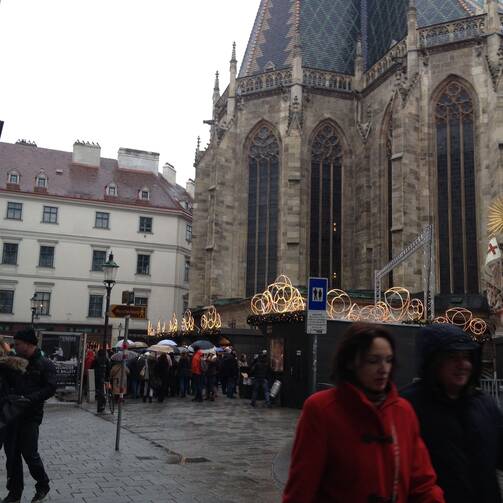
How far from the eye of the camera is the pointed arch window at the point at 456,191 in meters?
27.8

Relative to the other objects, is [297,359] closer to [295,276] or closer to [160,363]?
[160,363]

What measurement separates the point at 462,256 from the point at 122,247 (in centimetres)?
2644

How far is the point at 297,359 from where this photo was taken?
17.4m

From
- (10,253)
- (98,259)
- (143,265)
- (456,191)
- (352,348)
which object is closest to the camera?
(352,348)

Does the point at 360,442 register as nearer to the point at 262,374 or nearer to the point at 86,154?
the point at 262,374

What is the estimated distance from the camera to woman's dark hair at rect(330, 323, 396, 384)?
2590 millimetres

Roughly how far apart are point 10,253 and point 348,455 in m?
44.2

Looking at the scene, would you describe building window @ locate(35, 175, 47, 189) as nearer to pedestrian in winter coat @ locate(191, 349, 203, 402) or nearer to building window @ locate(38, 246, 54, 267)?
building window @ locate(38, 246, 54, 267)

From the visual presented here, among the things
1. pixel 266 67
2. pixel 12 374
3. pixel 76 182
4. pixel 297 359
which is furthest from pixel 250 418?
pixel 76 182

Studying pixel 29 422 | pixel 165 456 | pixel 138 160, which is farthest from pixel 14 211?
pixel 29 422

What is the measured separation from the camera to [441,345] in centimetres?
299

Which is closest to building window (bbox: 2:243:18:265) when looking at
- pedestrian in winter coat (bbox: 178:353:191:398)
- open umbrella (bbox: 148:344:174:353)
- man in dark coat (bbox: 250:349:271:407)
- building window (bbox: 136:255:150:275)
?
building window (bbox: 136:255:150:275)

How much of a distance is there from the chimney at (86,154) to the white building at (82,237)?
80 millimetres

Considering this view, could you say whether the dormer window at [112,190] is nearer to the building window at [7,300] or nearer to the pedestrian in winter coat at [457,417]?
the building window at [7,300]
